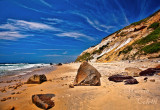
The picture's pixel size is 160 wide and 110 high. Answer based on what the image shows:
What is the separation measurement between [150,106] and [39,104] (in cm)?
334

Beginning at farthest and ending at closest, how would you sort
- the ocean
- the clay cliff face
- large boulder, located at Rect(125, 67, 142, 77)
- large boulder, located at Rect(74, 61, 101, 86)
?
1. the clay cliff face
2. the ocean
3. large boulder, located at Rect(125, 67, 142, 77)
4. large boulder, located at Rect(74, 61, 101, 86)

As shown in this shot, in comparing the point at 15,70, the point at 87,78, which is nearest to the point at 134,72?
the point at 87,78

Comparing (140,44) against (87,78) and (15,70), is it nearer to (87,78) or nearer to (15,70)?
(87,78)

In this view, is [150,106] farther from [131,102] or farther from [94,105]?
[94,105]

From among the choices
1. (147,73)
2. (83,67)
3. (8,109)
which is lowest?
(8,109)

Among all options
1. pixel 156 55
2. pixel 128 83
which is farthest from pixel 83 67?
pixel 156 55

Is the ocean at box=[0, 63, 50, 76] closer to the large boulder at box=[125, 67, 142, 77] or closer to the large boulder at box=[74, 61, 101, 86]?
the large boulder at box=[74, 61, 101, 86]

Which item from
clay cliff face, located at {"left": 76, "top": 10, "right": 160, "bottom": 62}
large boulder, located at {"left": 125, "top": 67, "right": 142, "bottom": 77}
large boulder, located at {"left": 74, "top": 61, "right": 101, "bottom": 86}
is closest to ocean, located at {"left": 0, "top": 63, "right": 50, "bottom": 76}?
large boulder, located at {"left": 74, "top": 61, "right": 101, "bottom": 86}

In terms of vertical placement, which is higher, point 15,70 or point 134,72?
point 15,70

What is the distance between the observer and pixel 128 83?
5.10m

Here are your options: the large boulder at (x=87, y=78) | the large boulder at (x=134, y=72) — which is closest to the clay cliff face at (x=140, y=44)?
the large boulder at (x=134, y=72)

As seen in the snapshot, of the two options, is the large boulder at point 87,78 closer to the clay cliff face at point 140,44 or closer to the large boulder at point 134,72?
the large boulder at point 134,72

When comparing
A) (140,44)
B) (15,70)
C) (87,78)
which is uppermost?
(140,44)

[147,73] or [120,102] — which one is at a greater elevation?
[147,73]
